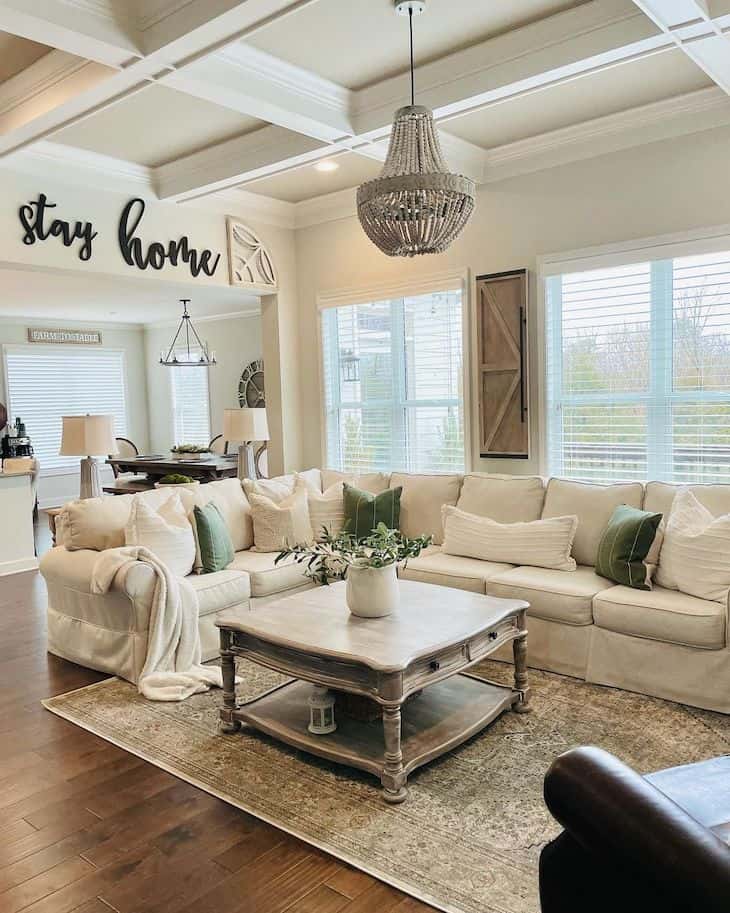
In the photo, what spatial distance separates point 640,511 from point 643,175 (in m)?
1.99

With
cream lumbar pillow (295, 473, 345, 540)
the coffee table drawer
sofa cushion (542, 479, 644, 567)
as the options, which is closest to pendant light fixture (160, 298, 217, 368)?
cream lumbar pillow (295, 473, 345, 540)

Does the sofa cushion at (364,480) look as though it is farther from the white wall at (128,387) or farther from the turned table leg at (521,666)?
the white wall at (128,387)

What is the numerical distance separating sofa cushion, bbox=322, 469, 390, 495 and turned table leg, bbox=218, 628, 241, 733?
7.02ft

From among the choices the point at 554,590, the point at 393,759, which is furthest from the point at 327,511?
the point at 393,759

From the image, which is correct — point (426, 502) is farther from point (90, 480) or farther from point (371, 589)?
point (90, 480)

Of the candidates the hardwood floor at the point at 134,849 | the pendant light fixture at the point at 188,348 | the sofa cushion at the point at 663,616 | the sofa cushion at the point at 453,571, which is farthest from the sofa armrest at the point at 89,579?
the pendant light fixture at the point at 188,348

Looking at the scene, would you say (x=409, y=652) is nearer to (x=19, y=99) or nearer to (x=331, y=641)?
(x=331, y=641)

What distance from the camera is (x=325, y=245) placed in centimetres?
608

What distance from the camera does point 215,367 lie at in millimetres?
11133

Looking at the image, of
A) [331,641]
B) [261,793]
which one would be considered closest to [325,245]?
[331,641]

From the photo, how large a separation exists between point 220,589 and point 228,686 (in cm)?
94

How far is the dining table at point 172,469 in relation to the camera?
7.00 metres

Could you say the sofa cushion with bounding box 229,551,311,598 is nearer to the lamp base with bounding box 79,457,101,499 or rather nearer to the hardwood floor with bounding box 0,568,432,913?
the lamp base with bounding box 79,457,101,499

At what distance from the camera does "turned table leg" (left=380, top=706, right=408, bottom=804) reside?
266cm
